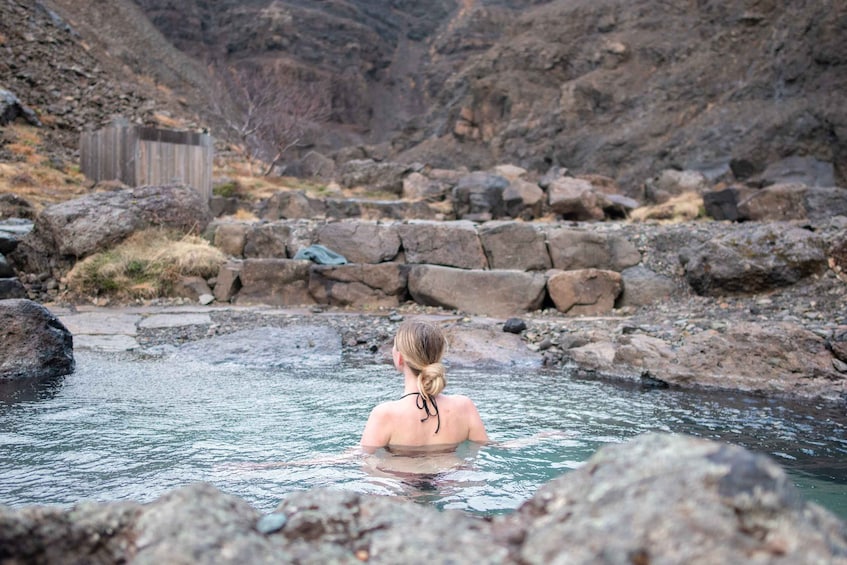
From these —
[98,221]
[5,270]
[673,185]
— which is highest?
[673,185]

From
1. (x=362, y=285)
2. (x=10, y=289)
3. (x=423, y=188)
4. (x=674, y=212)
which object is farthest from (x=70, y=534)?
(x=423, y=188)

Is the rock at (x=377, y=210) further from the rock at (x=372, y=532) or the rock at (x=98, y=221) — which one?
the rock at (x=372, y=532)

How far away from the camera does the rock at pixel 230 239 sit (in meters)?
10.8

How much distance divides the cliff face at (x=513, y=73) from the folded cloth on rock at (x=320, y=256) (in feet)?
50.1

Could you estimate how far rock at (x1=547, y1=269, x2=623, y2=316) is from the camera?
8.82m

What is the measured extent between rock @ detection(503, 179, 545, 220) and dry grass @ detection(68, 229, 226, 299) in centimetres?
822

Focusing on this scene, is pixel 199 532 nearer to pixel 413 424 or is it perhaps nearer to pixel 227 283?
pixel 413 424

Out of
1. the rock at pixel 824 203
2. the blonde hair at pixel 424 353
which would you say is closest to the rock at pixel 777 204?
the rock at pixel 824 203

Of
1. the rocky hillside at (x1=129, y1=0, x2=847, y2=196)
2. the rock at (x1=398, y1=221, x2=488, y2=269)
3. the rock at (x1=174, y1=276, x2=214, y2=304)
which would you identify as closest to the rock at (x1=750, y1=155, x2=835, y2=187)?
the rocky hillside at (x1=129, y1=0, x2=847, y2=196)

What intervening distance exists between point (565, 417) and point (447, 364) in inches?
81.2

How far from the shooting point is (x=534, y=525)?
121 cm

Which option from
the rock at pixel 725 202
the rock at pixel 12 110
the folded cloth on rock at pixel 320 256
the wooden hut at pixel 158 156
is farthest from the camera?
the rock at pixel 12 110

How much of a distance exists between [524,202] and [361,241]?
656cm

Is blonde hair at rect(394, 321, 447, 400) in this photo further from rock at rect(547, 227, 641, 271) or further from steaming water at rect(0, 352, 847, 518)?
rock at rect(547, 227, 641, 271)
